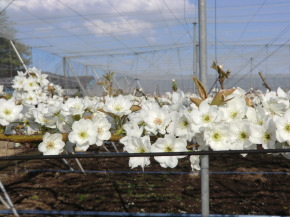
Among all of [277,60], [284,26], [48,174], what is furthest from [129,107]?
[277,60]

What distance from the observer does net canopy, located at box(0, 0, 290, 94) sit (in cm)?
733

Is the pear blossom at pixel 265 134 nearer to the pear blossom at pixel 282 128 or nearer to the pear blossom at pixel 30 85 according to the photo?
the pear blossom at pixel 282 128

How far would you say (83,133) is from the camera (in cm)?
72

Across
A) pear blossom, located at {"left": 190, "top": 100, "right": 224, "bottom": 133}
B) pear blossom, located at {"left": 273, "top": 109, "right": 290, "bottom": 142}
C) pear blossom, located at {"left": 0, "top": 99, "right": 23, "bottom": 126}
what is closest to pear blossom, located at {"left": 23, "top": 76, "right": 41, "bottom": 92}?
pear blossom, located at {"left": 0, "top": 99, "right": 23, "bottom": 126}

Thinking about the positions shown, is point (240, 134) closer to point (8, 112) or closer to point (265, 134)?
point (265, 134)

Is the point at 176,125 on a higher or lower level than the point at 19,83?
lower

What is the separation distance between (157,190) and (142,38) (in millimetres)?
7977

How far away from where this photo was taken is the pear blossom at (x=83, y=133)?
0.72 metres

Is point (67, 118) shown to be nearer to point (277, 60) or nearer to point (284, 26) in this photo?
point (284, 26)

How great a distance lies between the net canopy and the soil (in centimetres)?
118

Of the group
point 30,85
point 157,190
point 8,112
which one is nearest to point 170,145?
point 8,112

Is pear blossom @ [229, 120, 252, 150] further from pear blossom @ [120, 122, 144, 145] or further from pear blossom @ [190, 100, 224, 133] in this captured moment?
pear blossom @ [120, 122, 144, 145]

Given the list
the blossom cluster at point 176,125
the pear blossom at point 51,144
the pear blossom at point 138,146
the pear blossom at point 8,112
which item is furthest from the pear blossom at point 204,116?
the pear blossom at point 8,112

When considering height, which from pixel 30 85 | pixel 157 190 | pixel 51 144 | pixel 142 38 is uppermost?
pixel 142 38
